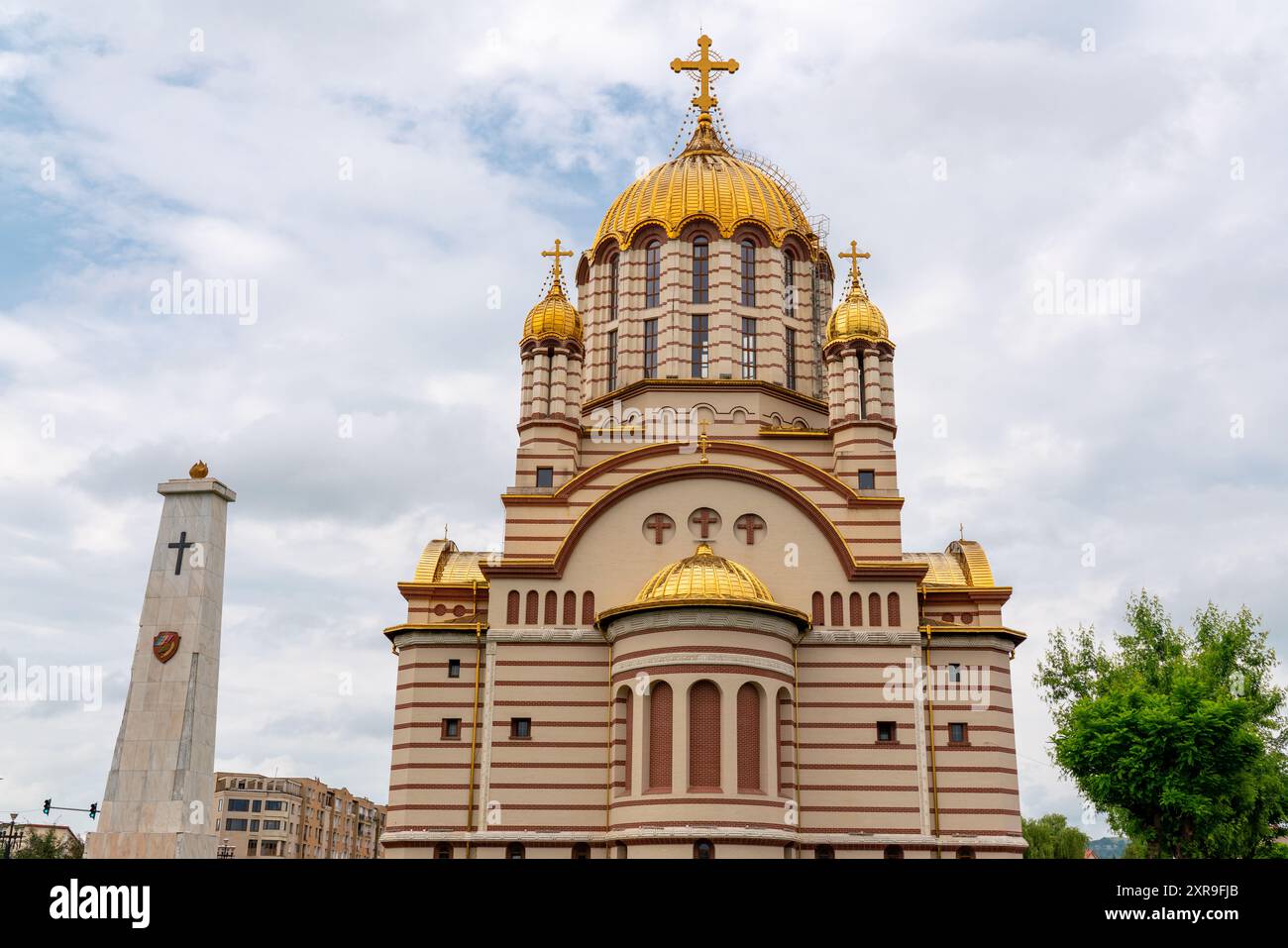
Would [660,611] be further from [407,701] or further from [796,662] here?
[407,701]

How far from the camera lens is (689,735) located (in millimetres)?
27891

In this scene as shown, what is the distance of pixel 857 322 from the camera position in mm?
34531

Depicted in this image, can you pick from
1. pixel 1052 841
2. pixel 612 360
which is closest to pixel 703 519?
pixel 612 360

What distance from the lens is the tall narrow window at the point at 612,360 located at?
125 ft

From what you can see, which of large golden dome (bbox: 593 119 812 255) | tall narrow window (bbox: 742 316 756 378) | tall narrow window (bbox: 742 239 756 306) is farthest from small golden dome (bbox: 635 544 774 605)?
large golden dome (bbox: 593 119 812 255)

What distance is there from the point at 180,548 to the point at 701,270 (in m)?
19.2

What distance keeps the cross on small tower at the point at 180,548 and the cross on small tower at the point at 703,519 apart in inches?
509

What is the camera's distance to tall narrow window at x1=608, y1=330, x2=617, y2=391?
38219mm

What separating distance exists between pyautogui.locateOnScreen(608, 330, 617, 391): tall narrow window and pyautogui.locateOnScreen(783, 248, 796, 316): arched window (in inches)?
218

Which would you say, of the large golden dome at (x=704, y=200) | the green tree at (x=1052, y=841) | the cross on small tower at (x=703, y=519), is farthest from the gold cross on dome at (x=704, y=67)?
the green tree at (x=1052, y=841)

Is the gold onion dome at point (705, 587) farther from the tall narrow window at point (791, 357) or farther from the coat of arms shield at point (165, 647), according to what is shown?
the coat of arms shield at point (165, 647)

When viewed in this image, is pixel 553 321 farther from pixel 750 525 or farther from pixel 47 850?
pixel 47 850
